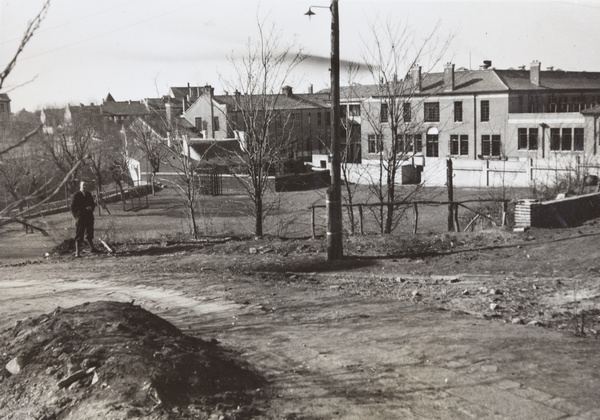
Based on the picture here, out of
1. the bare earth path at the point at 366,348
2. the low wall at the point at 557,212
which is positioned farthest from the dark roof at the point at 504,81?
the bare earth path at the point at 366,348

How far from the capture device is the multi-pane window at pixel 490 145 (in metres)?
52.8

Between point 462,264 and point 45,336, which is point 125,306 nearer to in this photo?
point 45,336

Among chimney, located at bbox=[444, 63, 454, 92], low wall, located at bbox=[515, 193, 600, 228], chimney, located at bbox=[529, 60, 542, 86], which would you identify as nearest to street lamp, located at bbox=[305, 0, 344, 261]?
low wall, located at bbox=[515, 193, 600, 228]

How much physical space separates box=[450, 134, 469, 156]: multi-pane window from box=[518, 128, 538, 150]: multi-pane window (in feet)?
15.6

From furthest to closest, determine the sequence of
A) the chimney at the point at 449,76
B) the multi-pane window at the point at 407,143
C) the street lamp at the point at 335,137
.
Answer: the chimney at the point at 449,76 < the multi-pane window at the point at 407,143 < the street lamp at the point at 335,137

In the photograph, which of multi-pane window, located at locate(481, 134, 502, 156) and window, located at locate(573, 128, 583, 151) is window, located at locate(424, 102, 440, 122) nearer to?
multi-pane window, located at locate(481, 134, 502, 156)

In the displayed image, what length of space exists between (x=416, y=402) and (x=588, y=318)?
3.76 m

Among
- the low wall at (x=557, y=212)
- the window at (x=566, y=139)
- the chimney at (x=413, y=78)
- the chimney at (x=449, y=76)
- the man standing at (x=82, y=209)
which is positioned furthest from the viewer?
the chimney at (x=449, y=76)

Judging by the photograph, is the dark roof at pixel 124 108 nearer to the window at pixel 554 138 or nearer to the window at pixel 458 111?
the window at pixel 458 111

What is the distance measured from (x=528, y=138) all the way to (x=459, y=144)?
6.26 m

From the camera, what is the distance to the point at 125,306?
7559 mm

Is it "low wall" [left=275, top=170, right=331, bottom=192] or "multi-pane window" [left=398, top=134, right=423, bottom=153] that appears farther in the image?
"low wall" [left=275, top=170, right=331, bottom=192]

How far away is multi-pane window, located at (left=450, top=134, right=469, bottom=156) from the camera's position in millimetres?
54719

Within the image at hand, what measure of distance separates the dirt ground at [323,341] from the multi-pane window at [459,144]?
1739 inches
